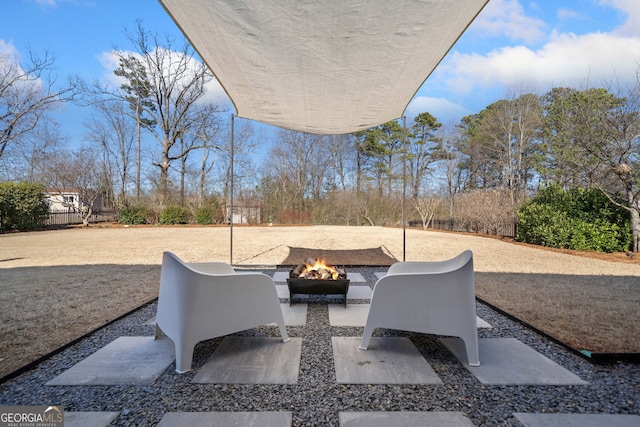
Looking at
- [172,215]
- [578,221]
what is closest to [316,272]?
[578,221]

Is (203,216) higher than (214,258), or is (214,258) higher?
(203,216)

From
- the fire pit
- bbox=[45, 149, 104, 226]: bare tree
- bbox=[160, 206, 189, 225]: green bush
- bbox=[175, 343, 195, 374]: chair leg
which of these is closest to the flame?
the fire pit

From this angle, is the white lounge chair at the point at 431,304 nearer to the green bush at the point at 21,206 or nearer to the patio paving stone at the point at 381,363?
the patio paving stone at the point at 381,363

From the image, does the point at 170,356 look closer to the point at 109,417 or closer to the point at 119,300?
the point at 109,417

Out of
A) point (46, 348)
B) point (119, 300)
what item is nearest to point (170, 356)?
point (46, 348)

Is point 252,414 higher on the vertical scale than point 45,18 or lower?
lower

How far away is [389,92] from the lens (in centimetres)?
320

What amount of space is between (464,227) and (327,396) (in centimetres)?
1245

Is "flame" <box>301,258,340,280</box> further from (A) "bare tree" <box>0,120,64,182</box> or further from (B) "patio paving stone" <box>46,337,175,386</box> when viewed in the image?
(A) "bare tree" <box>0,120,64,182</box>

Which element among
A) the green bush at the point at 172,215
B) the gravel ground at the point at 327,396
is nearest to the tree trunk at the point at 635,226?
the gravel ground at the point at 327,396

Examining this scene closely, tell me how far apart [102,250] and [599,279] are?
28.8ft

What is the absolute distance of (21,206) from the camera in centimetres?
1079

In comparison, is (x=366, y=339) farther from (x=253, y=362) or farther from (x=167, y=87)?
(x=167, y=87)

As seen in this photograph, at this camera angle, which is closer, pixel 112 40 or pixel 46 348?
pixel 46 348
